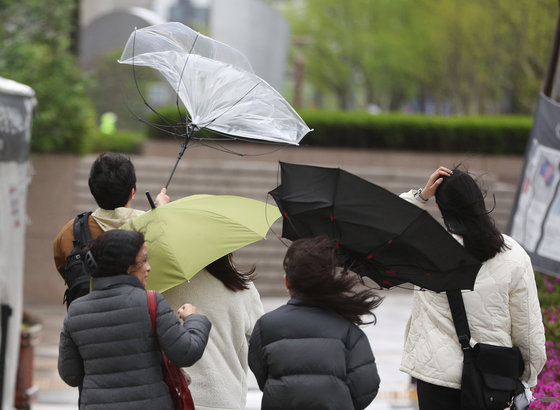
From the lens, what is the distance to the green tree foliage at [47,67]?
11414mm

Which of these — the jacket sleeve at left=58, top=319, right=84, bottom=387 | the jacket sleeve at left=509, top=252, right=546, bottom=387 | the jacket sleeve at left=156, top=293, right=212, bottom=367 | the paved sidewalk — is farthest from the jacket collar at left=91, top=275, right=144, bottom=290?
the paved sidewalk

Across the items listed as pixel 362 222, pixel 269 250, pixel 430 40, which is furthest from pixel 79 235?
pixel 430 40

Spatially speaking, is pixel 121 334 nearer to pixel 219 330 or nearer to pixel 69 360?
pixel 69 360

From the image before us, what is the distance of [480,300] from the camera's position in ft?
12.0

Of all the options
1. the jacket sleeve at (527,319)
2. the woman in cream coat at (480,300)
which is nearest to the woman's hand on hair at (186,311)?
the woman in cream coat at (480,300)

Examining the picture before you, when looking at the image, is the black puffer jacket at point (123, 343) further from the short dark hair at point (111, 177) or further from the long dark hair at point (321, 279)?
the short dark hair at point (111, 177)

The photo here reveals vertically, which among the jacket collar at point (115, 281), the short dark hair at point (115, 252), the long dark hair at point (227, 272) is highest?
the short dark hair at point (115, 252)

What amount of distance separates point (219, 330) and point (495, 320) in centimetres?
118

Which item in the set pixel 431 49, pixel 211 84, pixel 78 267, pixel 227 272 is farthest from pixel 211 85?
pixel 431 49

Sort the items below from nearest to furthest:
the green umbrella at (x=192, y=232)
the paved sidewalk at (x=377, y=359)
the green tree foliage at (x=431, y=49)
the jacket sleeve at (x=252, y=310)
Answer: the green umbrella at (x=192, y=232), the jacket sleeve at (x=252, y=310), the paved sidewalk at (x=377, y=359), the green tree foliage at (x=431, y=49)

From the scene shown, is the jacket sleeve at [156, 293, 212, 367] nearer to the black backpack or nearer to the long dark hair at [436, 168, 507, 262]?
the black backpack

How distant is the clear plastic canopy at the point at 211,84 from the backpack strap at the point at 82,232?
2.13 ft

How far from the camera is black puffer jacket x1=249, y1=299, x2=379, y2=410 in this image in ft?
Answer: 9.90

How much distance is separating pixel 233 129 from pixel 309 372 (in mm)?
1235
